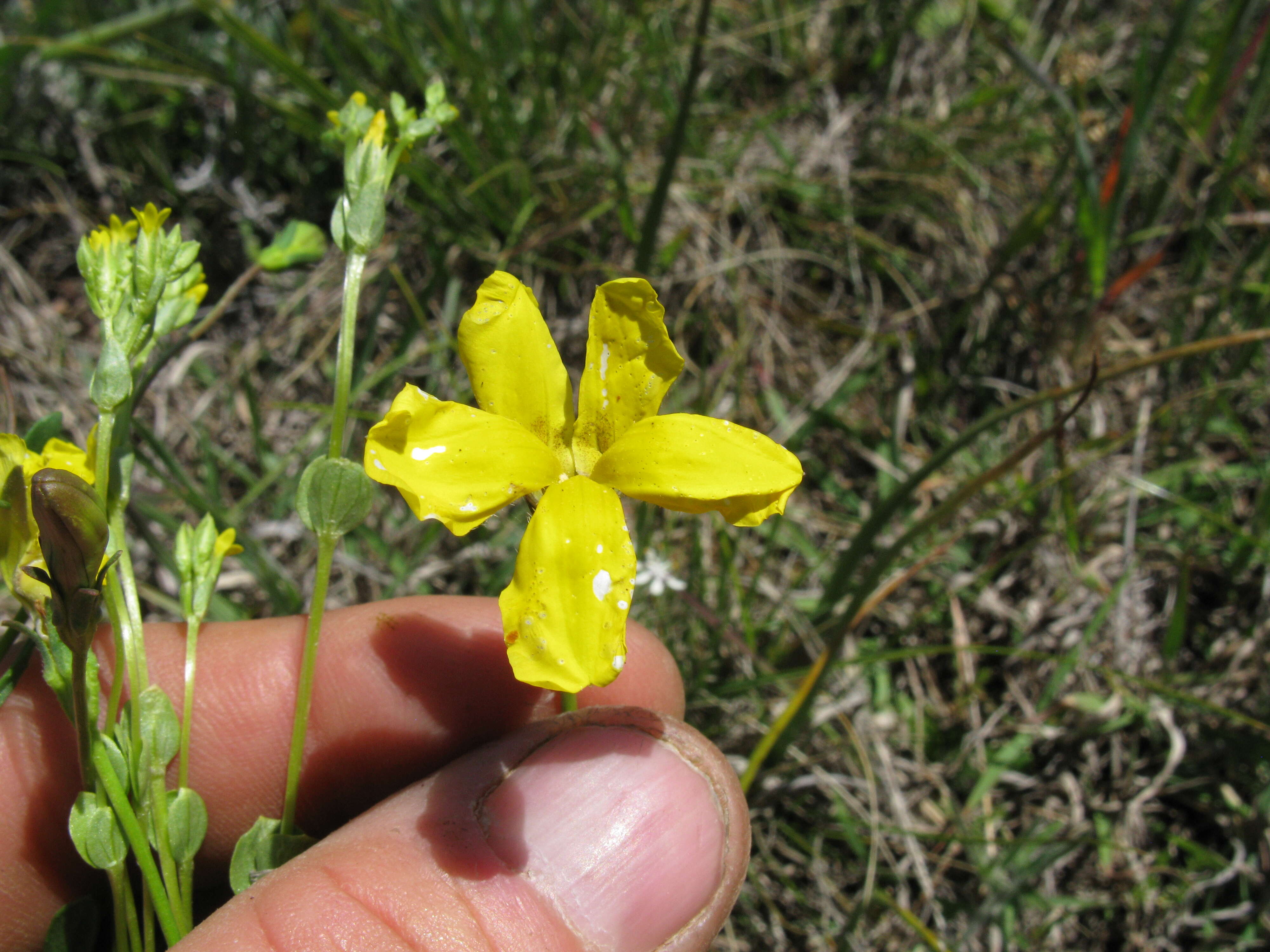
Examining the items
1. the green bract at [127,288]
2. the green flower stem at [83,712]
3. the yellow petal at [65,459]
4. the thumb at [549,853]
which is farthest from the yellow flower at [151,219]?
the thumb at [549,853]

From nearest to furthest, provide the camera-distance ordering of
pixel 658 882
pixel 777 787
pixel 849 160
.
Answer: pixel 658 882 < pixel 777 787 < pixel 849 160

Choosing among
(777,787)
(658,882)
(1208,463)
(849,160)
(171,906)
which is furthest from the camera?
(849,160)

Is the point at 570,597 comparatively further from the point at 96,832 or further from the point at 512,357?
the point at 96,832

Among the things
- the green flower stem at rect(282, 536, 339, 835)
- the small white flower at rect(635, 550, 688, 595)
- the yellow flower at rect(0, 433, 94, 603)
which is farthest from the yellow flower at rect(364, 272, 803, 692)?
the small white flower at rect(635, 550, 688, 595)

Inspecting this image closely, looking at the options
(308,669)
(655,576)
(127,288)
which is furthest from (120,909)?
(655,576)

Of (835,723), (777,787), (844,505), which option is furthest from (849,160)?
(777,787)

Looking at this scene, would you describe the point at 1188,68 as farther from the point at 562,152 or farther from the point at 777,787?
the point at 777,787

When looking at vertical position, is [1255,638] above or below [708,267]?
below

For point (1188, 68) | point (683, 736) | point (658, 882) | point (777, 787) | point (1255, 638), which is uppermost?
point (1188, 68)
